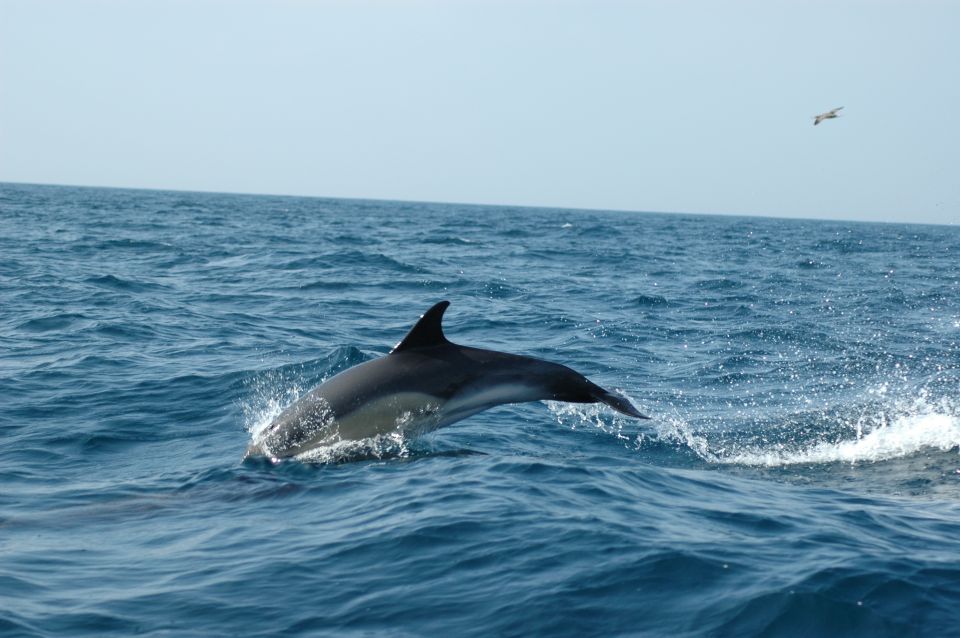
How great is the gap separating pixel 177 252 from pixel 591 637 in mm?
29401

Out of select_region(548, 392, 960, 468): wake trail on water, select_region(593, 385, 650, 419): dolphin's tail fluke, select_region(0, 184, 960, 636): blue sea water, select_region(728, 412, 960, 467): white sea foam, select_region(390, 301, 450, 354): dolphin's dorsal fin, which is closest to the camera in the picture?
select_region(0, 184, 960, 636): blue sea water

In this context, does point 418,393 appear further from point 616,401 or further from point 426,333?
point 616,401

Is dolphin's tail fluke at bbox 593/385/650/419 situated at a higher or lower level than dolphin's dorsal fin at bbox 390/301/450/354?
lower

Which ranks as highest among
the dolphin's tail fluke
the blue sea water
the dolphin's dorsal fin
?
the dolphin's dorsal fin

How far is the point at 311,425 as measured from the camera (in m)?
9.44

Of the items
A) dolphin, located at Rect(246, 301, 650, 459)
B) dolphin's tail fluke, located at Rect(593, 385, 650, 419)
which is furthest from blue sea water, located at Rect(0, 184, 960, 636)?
dolphin's tail fluke, located at Rect(593, 385, 650, 419)

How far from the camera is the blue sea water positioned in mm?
5867

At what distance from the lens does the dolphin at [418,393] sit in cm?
944

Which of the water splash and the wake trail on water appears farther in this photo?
the wake trail on water

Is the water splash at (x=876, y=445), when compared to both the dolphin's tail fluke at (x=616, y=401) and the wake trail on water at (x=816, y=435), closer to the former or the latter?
the wake trail on water at (x=816, y=435)

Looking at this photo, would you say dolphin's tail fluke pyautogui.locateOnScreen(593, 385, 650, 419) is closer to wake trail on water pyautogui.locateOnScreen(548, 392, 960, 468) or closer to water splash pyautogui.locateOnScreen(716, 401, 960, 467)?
wake trail on water pyautogui.locateOnScreen(548, 392, 960, 468)

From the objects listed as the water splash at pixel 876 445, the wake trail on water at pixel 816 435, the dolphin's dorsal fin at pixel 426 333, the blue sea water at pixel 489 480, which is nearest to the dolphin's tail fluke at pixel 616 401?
the blue sea water at pixel 489 480

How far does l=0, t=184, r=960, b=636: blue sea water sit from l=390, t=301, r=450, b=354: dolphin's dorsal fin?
958mm

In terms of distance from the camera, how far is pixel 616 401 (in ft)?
31.7
